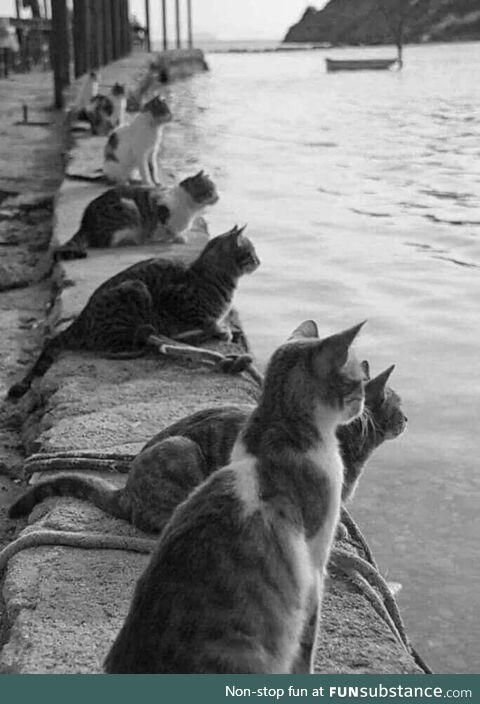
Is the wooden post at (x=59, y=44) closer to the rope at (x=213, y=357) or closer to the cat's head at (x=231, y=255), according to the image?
the cat's head at (x=231, y=255)

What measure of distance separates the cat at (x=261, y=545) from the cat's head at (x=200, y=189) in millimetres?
5089

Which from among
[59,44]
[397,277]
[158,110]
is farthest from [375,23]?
[397,277]

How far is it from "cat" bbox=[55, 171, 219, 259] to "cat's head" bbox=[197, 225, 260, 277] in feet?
5.81

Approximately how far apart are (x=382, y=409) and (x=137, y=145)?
630 cm

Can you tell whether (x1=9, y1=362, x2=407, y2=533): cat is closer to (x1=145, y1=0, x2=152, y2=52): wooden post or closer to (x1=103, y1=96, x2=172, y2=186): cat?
(x1=103, y1=96, x2=172, y2=186): cat

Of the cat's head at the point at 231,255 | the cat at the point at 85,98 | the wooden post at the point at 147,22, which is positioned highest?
the wooden post at the point at 147,22

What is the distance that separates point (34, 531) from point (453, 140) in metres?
15.7

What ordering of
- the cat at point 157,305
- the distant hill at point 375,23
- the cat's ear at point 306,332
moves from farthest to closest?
the distant hill at point 375,23, the cat at point 157,305, the cat's ear at point 306,332

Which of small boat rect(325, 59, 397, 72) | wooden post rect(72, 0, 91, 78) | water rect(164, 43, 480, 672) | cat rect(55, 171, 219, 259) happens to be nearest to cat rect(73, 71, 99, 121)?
water rect(164, 43, 480, 672)

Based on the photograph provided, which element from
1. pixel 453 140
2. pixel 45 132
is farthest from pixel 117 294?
pixel 453 140

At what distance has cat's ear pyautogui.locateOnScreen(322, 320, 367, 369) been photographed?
2.69 m

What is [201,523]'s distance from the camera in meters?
2.42

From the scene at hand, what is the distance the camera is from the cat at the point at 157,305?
5.27 m

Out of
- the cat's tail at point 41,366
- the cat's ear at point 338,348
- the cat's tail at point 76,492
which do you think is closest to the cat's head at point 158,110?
the cat's tail at point 41,366
